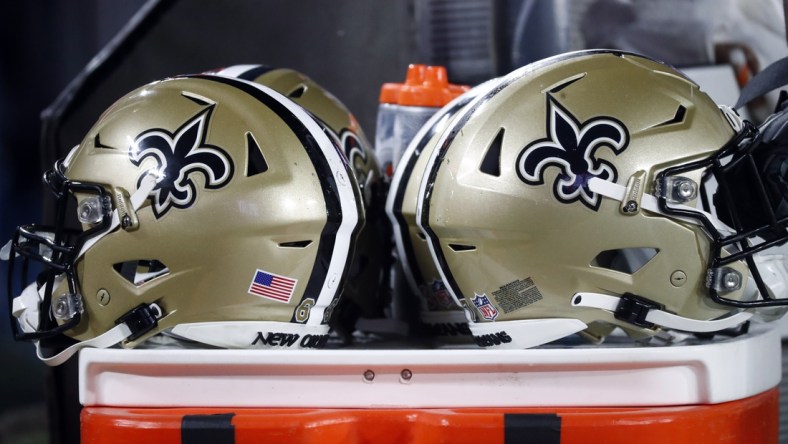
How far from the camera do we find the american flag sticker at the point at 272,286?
95cm

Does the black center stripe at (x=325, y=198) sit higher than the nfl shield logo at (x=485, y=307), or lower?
higher

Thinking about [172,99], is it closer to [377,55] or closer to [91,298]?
[91,298]

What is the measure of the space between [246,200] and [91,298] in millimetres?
211

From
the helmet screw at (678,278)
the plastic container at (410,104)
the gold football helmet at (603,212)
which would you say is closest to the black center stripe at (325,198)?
the gold football helmet at (603,212)

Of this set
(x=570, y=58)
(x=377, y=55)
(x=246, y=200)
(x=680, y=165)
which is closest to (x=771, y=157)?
(x=680, y=165)

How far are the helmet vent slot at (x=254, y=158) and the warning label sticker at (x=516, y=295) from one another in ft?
0.96

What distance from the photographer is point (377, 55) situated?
163 cm

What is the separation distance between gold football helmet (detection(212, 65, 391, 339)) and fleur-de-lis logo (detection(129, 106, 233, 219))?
18 centimetres

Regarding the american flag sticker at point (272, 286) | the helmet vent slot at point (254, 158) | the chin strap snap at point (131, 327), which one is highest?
the helmet vent slot at point (254, 158)

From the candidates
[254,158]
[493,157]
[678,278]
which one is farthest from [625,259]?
[254,158]

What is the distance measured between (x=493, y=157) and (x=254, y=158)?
0.27 meters

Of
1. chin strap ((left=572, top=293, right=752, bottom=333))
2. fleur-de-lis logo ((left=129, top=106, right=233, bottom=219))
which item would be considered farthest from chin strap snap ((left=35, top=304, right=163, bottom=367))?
chin strap ((left=572, top=293, right=752, bottom=333))

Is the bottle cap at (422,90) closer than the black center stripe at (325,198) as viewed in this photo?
No

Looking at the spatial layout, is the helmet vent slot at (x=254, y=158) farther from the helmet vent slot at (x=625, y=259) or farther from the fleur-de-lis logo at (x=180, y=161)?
the helmet vent slot at (x=625, y=259)
